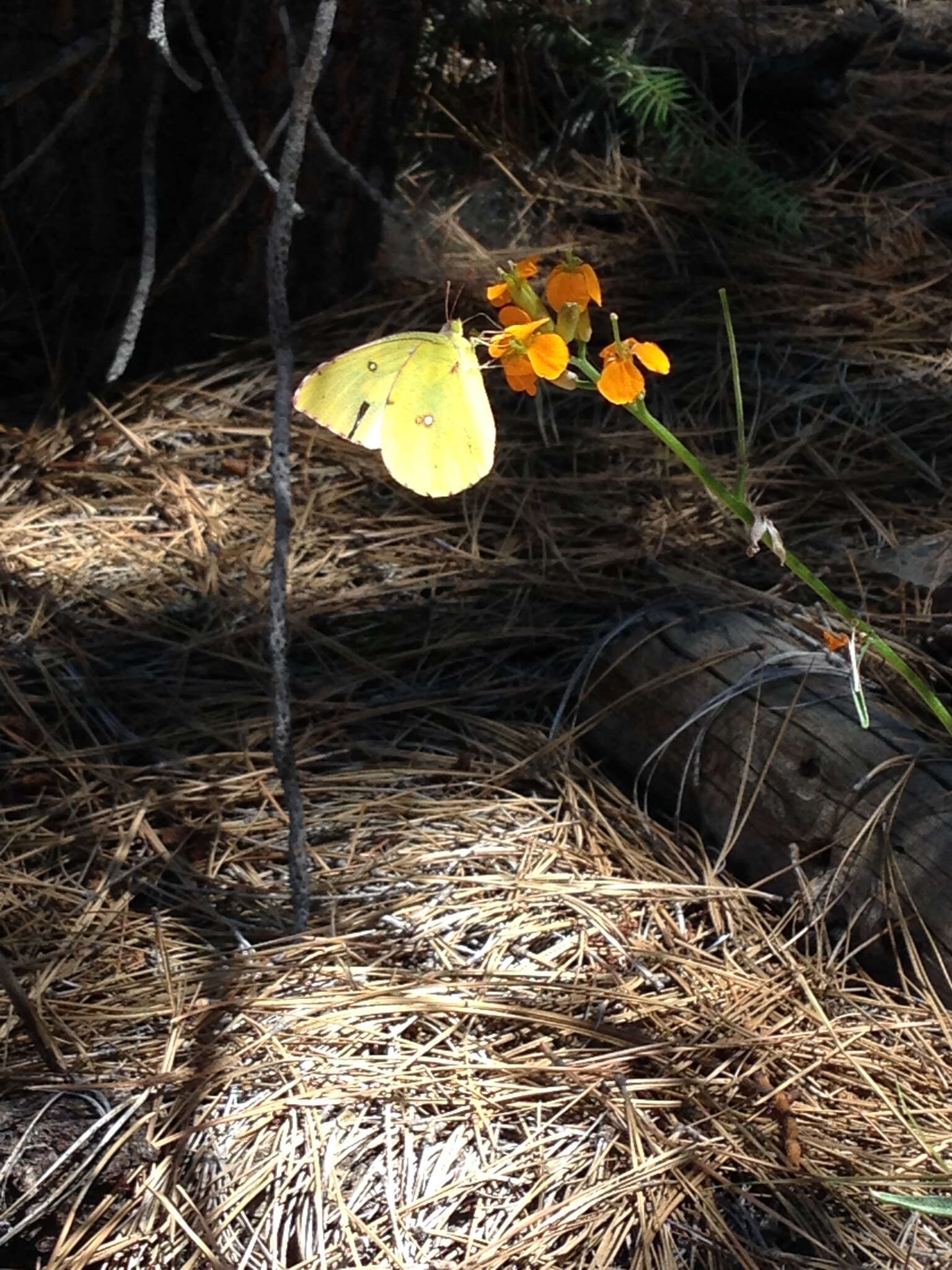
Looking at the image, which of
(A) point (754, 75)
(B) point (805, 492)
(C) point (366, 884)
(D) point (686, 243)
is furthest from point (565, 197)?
(C) point (366, 884)

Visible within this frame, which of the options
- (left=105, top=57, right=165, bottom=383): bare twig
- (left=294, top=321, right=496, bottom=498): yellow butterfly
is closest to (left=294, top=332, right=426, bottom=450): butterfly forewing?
(left=294, top=321, right=496, bottom=498): yellow butterfly

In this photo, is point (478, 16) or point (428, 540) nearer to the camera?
point (428, 540)

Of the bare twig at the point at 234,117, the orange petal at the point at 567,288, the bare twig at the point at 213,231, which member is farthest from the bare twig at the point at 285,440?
the bare twig at the point at 213,231

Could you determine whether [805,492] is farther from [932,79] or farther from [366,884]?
[932,79]

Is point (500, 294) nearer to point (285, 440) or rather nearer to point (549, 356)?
point (549, 356)

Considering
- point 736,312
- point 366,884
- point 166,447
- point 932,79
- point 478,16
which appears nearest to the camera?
point 366,884

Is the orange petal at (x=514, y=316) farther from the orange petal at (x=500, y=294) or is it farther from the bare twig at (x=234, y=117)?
the bare twig at (x=234, y=117)
